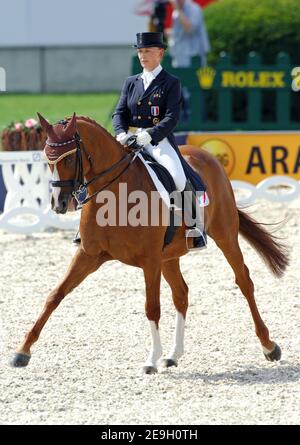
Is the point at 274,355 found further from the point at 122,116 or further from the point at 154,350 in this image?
the point at 122,116

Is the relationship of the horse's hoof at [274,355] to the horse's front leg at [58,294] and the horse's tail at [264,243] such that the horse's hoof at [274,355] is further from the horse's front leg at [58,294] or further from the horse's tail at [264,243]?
the horse's front leg at [58,294]

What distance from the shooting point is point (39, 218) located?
10789 millimetres

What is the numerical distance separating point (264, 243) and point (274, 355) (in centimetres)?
103

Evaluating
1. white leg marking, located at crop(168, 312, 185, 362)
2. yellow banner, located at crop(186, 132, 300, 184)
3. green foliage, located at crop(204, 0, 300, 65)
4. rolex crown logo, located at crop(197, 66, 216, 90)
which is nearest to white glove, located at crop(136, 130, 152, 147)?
white leg marking, located at crop(168, 312, 185, 362)

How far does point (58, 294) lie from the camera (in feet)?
20.3

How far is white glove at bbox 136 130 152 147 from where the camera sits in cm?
628

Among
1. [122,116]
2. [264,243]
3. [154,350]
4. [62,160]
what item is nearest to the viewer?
[62,160]

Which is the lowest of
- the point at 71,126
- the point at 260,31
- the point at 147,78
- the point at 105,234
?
the point at 105,234

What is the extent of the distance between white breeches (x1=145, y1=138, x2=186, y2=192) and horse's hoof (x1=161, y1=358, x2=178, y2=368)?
3.54 feet

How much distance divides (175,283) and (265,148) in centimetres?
637

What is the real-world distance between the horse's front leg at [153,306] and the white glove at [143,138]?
747 millimetres

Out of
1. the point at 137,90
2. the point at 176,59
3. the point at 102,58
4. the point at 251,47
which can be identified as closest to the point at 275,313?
the point at 137,90

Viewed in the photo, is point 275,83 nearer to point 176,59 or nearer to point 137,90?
point 176,59

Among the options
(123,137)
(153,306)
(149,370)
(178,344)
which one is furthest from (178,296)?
(123,137)
